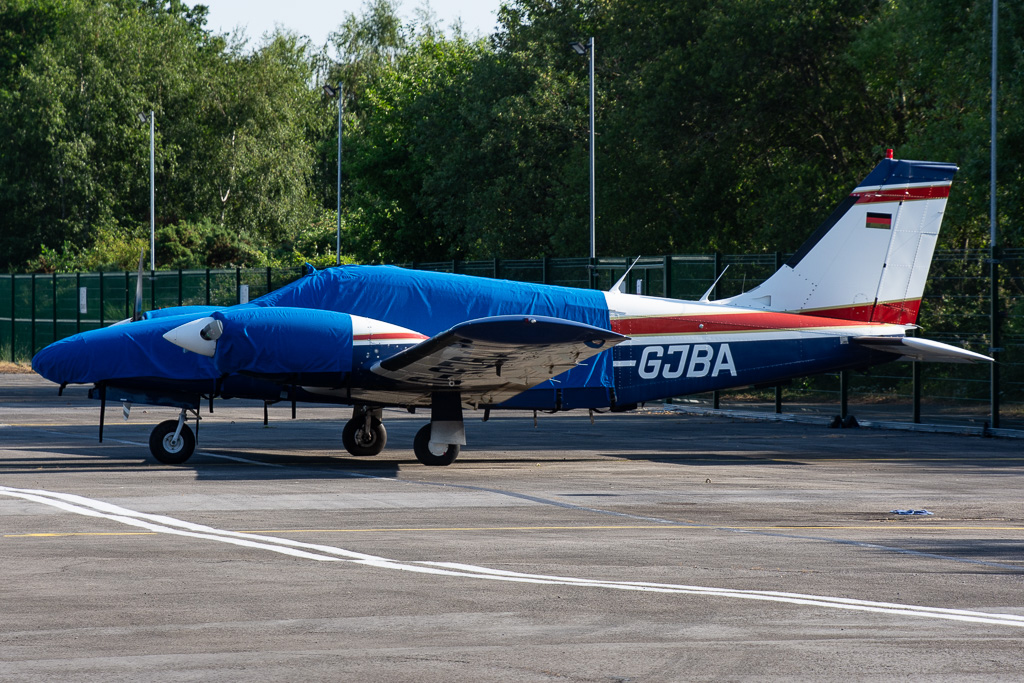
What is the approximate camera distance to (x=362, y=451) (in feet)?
57.8

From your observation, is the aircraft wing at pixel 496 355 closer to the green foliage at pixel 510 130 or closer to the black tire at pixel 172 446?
the black tire at pixel 172 446

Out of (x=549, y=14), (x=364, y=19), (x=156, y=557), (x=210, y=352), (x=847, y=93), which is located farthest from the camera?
(x=364, y=19)

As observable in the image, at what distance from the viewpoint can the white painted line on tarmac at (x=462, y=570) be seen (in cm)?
772

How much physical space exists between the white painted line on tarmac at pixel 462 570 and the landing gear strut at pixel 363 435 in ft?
17.5

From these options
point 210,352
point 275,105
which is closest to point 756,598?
point 210,352

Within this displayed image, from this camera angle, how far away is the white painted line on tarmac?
25.3ft

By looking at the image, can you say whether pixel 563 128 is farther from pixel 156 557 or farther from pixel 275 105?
pixel 156 557

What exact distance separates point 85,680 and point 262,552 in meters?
3.69

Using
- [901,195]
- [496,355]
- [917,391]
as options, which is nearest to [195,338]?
[496,355]

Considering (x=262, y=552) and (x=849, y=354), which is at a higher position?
→ (x=849, y=354)

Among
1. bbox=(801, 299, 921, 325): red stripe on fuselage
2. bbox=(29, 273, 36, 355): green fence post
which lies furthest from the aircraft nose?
bbox=(29, 273, 36, 355): green fence post

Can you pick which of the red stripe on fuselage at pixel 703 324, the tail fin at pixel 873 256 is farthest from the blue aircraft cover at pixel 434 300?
the tail fin at pixel 873 256

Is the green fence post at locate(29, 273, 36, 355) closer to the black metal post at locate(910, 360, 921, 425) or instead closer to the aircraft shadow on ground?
the aircraft shadow on ground

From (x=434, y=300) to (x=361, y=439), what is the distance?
2326 millimetres
